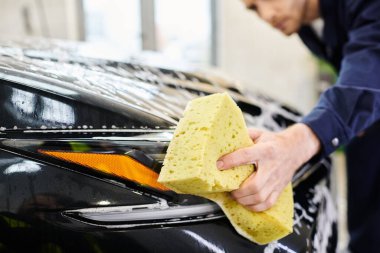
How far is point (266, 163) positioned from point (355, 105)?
0.32 m

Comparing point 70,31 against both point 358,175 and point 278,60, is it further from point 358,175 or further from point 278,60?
point 358,175

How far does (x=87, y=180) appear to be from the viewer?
26.5 inches

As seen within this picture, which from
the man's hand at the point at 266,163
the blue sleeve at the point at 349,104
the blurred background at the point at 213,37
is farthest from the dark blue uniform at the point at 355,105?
the blurred background at the point at 213,37

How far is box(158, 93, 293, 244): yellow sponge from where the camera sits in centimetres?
62

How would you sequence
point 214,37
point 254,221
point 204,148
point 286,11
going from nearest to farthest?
point 204,148
point 254,221
point 286,11
point 214,37

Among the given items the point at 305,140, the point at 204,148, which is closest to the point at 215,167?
the point at 204,148

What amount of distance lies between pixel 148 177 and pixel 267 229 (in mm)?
233

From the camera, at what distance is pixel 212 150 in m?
0.65

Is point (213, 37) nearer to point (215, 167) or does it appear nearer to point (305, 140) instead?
point (305, 140)

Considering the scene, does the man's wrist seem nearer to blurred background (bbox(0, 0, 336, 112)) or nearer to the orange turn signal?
the orange turn signal

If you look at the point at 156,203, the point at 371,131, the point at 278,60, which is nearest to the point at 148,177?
the point at 156,203

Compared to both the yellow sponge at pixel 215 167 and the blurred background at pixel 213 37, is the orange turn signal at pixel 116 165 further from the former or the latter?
the blurred background at pixel 213 37

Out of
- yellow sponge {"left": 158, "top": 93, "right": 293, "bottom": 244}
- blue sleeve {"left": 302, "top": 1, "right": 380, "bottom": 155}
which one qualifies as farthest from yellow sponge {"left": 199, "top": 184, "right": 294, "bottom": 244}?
blue sleeve {"left": 302, "top": 1, "right": 380, "bottom": 155}

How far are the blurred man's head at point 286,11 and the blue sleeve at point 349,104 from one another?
38 cm
